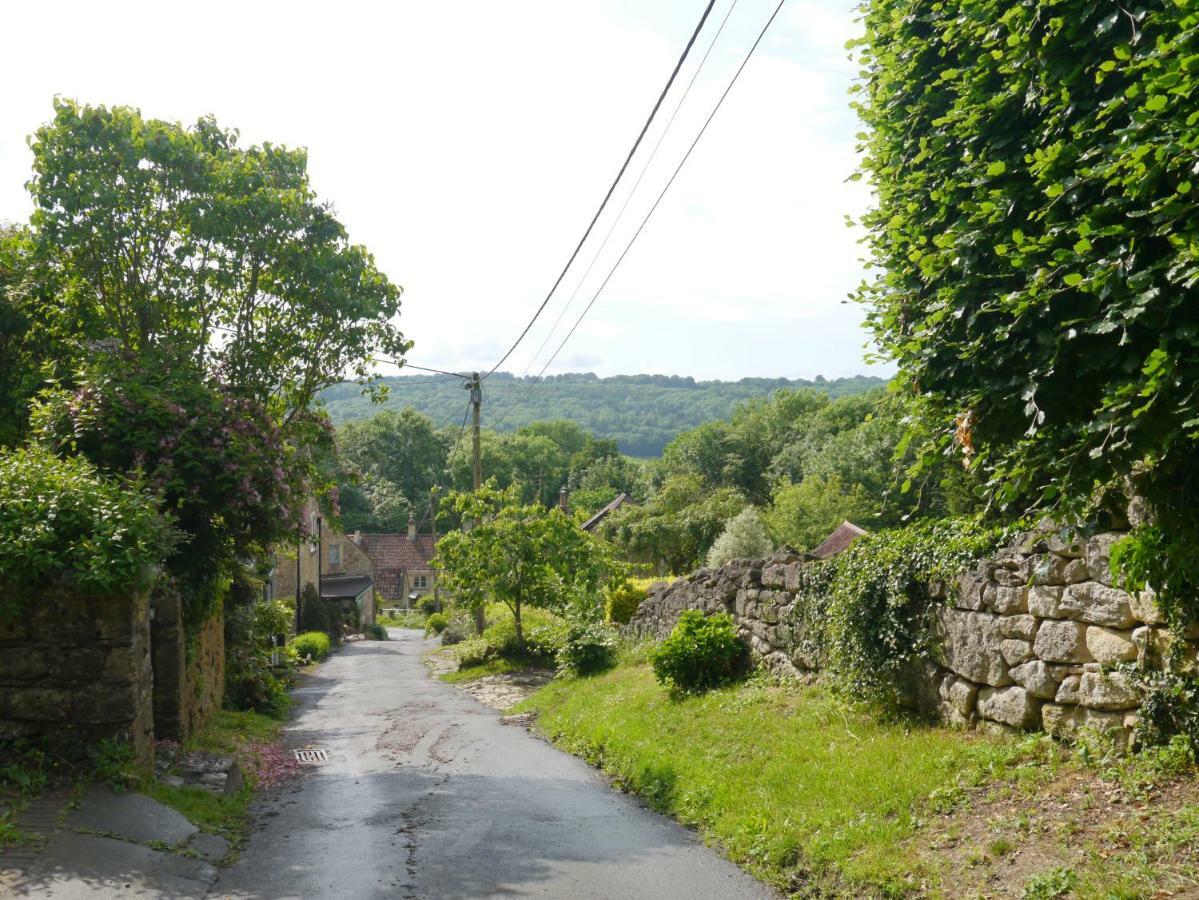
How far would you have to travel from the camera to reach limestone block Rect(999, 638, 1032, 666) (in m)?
8.17

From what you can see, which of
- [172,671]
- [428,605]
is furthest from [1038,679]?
[428,605]

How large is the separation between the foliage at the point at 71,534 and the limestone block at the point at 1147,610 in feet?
26.2

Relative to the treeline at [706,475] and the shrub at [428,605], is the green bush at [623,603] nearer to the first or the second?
the treeline at [706,475]

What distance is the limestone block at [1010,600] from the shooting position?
8.23m

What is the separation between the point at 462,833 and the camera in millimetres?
9062

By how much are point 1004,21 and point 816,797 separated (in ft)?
19.5

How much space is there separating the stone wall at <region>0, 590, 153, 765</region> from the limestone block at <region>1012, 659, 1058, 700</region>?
24.9 feet

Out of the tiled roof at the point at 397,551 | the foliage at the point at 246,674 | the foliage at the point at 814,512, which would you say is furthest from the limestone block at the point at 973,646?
the tiled roof at the point at 397,551

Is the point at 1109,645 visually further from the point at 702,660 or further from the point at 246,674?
the point at 246,674

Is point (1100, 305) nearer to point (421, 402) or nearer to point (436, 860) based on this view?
point (436, 860)

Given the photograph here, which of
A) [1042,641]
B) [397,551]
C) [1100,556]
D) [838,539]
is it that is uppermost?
[1100,556]

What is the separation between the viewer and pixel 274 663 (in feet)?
80.2

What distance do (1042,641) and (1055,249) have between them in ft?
11.3

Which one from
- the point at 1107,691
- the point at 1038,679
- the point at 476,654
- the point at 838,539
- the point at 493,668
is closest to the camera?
the point at 1107,691
